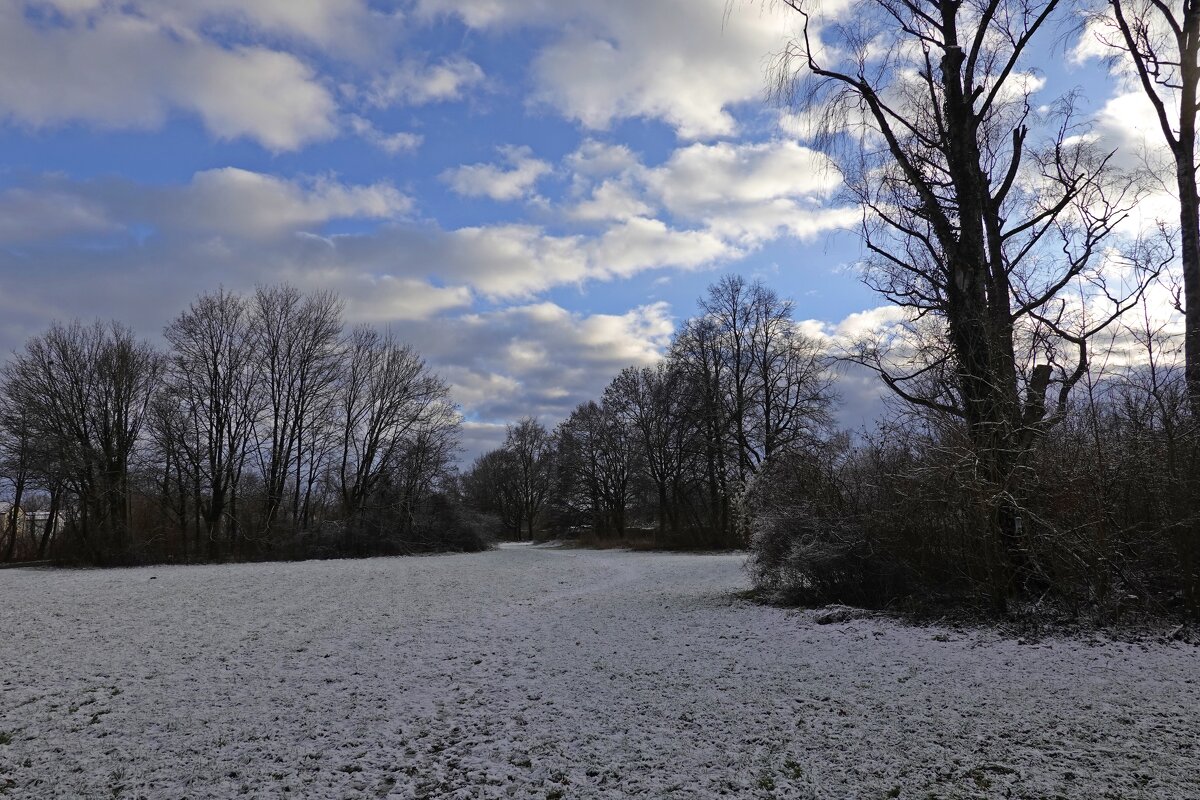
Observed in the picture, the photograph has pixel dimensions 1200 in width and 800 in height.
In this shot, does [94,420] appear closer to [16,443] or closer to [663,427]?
[16,443]

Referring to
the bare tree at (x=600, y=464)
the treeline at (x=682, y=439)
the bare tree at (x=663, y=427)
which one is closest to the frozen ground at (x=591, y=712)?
the treeline at (x=682, y=439)

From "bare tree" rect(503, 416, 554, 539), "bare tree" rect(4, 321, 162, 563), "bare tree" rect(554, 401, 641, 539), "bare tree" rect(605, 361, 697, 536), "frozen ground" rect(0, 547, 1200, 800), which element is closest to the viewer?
"frozen ground" rect(0, 547, 1200, 800)

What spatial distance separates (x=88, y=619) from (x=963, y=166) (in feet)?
50.4

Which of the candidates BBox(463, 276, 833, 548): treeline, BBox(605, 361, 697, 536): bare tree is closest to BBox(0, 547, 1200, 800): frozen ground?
BBox(463, 276, 833, 548): treeline

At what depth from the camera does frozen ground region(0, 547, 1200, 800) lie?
4.20 m

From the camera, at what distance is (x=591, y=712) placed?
18.3 ft

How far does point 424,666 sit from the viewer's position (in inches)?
289

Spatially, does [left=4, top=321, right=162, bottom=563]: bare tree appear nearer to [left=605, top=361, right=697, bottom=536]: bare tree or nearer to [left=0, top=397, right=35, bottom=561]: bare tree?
[left=0, top=397, right=35, bottom=561]: bare tree

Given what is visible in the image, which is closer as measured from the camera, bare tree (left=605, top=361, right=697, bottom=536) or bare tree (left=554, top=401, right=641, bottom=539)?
bare tree (left=605, top=361, right=697, bottom=536)

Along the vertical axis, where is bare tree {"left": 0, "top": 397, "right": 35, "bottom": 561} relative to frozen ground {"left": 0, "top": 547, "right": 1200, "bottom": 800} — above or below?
above

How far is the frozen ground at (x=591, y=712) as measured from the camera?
4.20 m

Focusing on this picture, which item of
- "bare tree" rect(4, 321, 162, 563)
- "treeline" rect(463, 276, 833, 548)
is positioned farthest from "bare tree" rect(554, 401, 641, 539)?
"bare tree" rect(4, 321, 162, 563)

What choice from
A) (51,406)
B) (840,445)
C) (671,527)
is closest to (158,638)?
(840,445)

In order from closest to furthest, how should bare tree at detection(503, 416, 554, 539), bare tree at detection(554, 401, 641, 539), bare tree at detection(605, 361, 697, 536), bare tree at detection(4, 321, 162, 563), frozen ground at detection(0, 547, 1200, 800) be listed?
frozen ground at detection(0, 547, 1200, 800)
bare tree at detection(4, 321, 162, 563)
bare tree at detection(605, 361, 697, 536)
bare tree at detection(554, 401, 641, 539)
bare tree at detection(503, 416, 554, 539)
